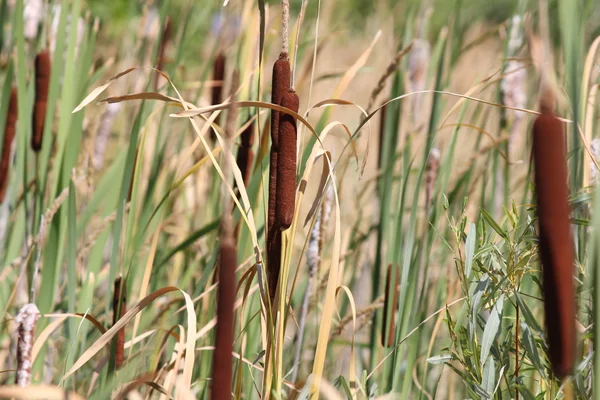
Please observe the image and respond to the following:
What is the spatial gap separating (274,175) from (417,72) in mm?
878

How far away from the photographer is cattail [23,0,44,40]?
1.28 meters

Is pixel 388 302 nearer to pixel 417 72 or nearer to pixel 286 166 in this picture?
pixel 286 166

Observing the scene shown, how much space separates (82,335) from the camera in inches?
34.9

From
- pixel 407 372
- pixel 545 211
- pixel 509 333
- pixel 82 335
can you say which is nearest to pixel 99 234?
pixel 82 335

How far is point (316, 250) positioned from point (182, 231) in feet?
1.47

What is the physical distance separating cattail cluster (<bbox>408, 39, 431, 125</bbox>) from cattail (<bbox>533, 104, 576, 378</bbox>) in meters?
0.88

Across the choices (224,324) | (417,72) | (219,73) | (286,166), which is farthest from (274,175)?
(417,72)

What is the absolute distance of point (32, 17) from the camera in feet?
4.26

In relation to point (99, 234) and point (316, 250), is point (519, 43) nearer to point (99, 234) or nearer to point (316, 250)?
point (316, 250)

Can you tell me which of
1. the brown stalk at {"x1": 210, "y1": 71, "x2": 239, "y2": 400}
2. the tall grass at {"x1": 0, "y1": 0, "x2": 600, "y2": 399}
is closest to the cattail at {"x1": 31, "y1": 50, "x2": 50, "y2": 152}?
the tall grass at {"x1": 0, "y1": 0, "x2": 600, "y2": 399}

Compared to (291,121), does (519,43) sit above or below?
above

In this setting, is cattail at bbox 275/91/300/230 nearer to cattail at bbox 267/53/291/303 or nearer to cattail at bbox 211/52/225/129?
cattail at bbox 267/53/291/303

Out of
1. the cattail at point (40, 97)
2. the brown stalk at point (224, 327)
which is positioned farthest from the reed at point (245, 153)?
the brown stalk at point (224, 327)

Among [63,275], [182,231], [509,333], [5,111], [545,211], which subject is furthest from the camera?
[63,275]
